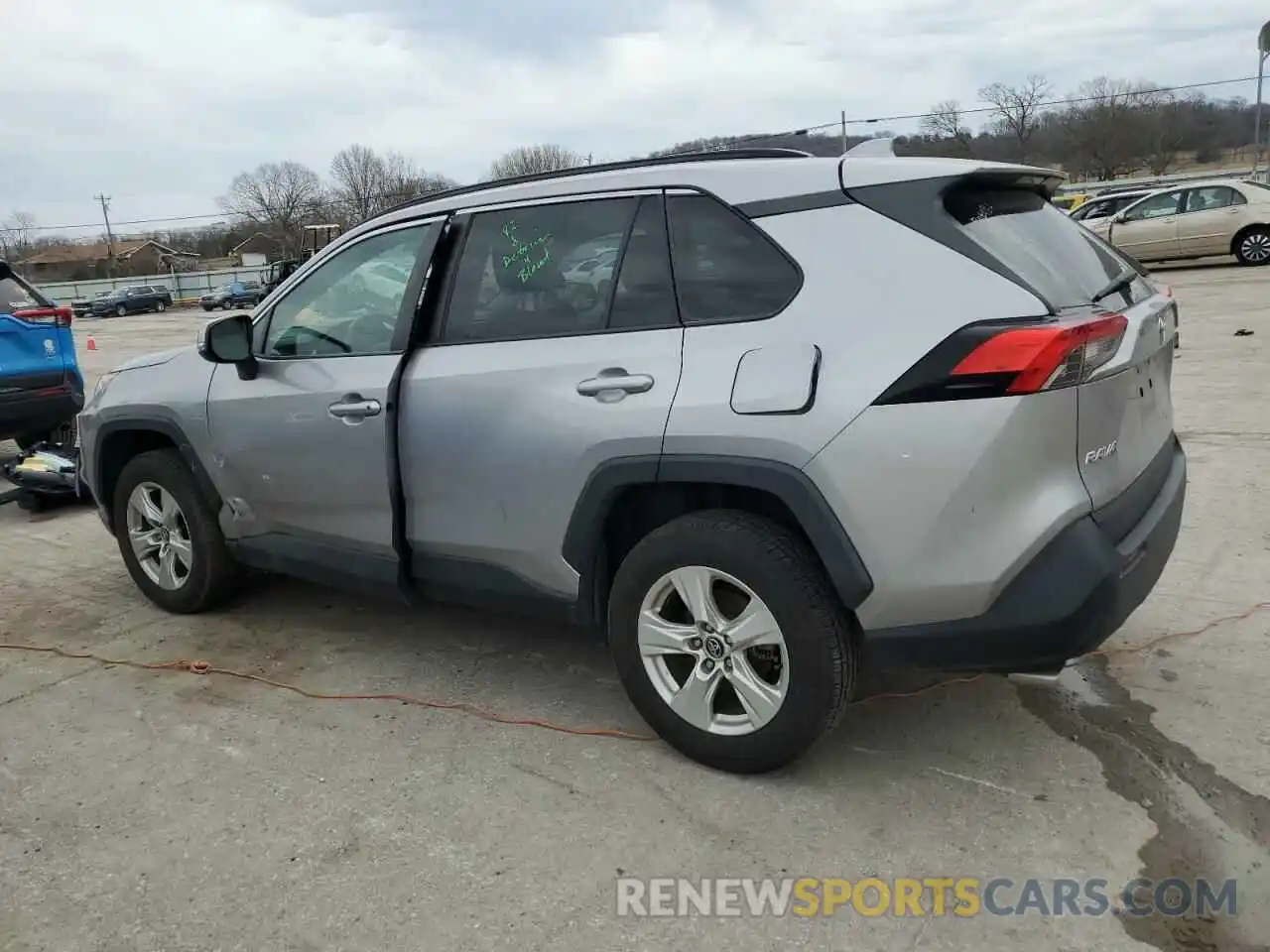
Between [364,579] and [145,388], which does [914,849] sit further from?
[145,388]

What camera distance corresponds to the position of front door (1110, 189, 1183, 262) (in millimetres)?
18516

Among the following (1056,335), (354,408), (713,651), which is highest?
(1056,335)

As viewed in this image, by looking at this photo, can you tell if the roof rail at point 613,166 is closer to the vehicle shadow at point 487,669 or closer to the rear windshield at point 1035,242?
the rear windshield at point 1035,242

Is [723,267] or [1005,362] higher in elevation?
[723,267]

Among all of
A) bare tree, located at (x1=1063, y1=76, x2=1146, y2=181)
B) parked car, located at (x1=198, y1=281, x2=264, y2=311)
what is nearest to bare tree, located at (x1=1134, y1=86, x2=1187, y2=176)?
bare tree, located at (x1=1063, y1=76, x2=1146, y2=181)

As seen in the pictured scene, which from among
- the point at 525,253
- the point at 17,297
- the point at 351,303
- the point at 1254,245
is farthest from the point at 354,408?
the point at 1254,245

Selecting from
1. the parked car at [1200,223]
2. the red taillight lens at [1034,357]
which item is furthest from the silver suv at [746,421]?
the parked car at [1200,223]

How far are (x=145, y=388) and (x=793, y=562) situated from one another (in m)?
3.20

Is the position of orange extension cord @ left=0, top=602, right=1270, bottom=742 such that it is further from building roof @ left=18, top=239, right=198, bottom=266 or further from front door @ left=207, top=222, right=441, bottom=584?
building roof @ left=18, top=239, right=198, bottom=266

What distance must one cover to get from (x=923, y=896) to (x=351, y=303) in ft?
9.47

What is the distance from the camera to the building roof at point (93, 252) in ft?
323

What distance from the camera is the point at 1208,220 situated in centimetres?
1822

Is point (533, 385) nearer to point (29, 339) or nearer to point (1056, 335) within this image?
point (1056, 335)

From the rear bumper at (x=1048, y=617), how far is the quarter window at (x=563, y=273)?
3.91 ft
